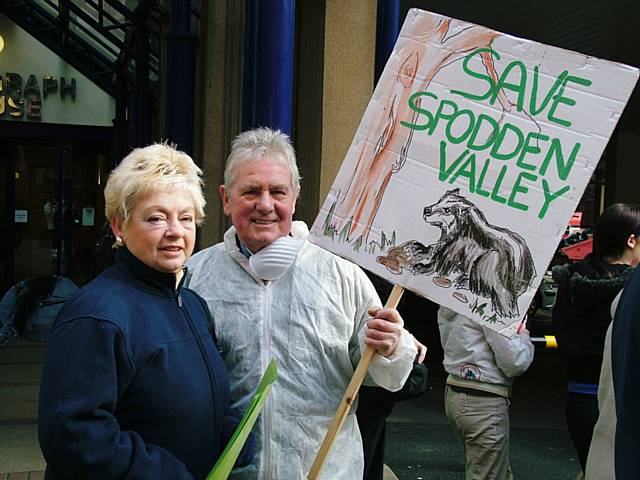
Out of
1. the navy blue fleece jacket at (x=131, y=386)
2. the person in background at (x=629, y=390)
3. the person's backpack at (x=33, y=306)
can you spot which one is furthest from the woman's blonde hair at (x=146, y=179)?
the person's backpack at (x=33, y=306)

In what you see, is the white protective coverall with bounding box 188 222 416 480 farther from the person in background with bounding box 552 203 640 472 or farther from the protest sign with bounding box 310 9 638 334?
the person in background with bounding box 552 203 640 472

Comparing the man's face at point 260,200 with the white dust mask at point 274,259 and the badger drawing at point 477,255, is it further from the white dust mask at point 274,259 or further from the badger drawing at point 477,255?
the badger drawing at point 477,255

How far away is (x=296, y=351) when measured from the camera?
213 cm

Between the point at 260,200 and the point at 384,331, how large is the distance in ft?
1.69

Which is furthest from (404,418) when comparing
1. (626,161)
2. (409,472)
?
(626,161)

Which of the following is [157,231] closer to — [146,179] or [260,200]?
[146,179]

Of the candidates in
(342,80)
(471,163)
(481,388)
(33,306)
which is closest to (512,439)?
(481,388)

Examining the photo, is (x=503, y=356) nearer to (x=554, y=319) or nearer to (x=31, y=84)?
(x=554, y=319)

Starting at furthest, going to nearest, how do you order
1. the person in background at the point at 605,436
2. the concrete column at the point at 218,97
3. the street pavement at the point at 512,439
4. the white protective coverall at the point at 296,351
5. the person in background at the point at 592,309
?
1. the concrete column at the point at 218,97
2. the street pavement at the point at 512,439
3. the person in background at the point at 592,309
4. the white protective coverall at the point at 296,351
5. the person in background at the point at 605,436

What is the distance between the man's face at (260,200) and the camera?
7.01 ft

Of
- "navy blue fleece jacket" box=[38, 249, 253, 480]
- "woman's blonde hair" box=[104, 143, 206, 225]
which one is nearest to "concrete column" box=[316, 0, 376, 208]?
"woman's blonde hair" box=[104, 143, 206, 225]

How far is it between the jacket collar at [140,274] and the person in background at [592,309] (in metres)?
2.37

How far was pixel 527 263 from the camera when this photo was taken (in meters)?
1.95

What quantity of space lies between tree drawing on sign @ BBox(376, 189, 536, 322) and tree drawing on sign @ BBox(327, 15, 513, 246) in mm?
146
